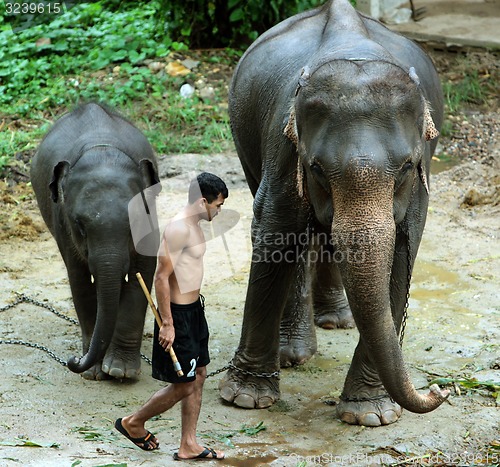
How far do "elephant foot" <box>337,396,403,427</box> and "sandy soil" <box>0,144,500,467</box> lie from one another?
0.16 feet

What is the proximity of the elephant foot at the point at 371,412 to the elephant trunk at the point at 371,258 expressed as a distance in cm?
96

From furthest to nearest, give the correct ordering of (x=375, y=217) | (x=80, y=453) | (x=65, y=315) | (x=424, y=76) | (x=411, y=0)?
(x=411, y=0) < (x=65, y=315) < (x=424, y=76) < (x=80, y=453) < (x=375, y=217)

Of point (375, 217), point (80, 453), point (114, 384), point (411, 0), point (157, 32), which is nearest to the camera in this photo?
point (375, 217)

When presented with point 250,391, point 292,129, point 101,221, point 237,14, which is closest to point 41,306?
point 101,221

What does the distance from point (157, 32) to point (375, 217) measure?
808 centimetres

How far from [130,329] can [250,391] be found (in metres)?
0.83

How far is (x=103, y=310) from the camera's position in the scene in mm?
4914

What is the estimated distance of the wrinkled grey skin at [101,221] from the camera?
16.4ft

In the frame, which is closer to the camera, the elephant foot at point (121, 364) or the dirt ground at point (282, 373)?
the dirt ground at point (282, 373)

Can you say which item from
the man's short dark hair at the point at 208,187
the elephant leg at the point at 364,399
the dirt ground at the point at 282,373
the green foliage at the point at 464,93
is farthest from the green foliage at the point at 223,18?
the man's short dark hair at the point at 208,187

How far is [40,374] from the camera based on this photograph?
557 centimetres

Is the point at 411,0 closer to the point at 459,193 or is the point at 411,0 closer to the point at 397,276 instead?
the point at 459,193

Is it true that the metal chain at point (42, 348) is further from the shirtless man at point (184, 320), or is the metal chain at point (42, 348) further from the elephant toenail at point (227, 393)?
the shirtless man at point (184, 320)

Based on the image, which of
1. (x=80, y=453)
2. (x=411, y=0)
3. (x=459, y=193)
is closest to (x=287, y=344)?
(x=80, y=453)
